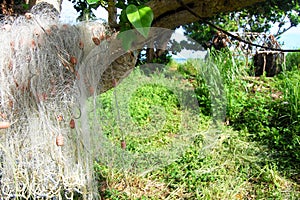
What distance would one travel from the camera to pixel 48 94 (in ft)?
2.49

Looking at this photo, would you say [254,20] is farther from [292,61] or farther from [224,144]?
[224,144]

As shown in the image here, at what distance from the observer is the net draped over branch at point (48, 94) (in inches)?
29.8

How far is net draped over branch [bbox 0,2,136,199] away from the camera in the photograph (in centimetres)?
76

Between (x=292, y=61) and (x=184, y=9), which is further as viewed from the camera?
(x=292, y=61)

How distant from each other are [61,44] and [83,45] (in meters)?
0.05

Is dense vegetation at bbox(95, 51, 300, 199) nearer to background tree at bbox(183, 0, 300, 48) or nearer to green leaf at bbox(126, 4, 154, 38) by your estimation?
green leaf at bbox(126, 4, 154, 38)

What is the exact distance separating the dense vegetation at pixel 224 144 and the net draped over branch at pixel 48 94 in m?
0.45

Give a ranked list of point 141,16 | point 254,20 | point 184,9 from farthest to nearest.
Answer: point 254,20
point 184,9
point 141,16

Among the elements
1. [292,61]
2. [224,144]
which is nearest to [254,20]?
[292,61]

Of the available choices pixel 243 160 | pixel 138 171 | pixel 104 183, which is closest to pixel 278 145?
pixel 243 160

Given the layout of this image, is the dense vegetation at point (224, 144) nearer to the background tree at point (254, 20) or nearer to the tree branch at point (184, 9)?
the tree branch at point (184, 9)

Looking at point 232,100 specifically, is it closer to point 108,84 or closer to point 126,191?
point 126,191

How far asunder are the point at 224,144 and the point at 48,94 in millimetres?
1813

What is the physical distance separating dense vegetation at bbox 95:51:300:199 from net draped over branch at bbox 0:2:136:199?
453 millimetres
